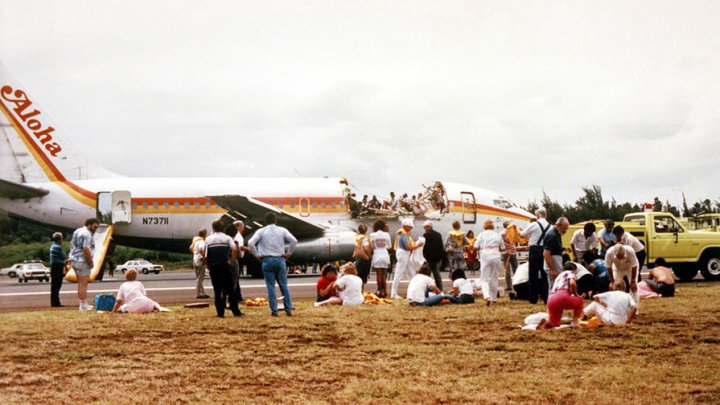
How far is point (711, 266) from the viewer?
23641 millimetres

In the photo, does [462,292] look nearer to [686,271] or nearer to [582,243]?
[582,243]

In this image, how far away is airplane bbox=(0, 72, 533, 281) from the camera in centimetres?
3188

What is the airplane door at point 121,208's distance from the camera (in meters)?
31.8

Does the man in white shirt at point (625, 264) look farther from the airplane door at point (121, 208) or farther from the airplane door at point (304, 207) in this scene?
the airplane door at point (121, 208)

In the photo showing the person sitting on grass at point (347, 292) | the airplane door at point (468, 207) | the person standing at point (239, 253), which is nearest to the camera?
the person sitting on grass at point (347, 292)

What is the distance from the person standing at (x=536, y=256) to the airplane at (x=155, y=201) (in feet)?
52.7

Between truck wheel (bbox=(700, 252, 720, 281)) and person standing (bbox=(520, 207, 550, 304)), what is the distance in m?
10.3

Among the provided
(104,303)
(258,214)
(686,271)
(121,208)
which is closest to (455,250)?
(104,303)

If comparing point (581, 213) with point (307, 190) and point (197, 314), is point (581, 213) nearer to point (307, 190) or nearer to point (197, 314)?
point (307, 190)

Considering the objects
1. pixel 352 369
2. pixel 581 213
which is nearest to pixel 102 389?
pixel 352 369

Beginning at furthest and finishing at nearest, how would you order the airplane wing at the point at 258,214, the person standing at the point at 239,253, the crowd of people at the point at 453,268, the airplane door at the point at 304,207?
the airplane door at the point at 304,207 → the airplane wing at the point at 258,214 → the person standing at the point at 239,253 → the crowd of people at the point at 453,268

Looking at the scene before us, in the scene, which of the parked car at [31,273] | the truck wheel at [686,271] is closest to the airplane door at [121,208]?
the parked car at [31,273]

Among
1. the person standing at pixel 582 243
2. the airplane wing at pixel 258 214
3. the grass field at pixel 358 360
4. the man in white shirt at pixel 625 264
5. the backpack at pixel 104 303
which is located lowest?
the grass field at pixel 358 360

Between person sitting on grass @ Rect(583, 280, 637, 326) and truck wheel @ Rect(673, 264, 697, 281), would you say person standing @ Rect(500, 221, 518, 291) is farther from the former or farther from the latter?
truck wheel @ Rect(673, 264, 697, 281)
